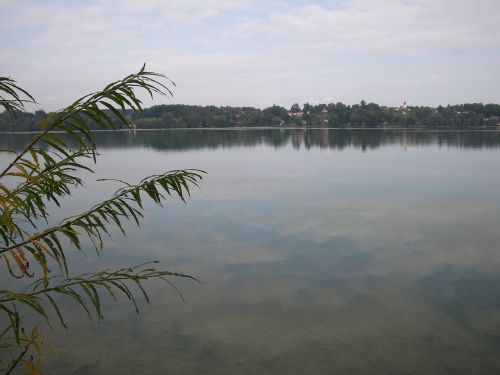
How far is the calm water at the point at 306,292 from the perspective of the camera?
688cm

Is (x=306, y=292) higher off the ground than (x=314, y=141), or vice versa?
(x=314, y=141)

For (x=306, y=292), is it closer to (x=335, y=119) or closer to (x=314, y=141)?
(x=314, y=141)

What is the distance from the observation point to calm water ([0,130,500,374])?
271 inches

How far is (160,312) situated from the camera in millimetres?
8609

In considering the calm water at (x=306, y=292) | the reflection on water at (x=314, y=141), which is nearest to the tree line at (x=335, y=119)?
the reflection on water at (x=314, y=141)

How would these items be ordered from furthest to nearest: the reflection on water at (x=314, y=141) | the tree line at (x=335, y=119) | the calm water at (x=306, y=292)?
the tree line at (x=335, y=119) → the reflection on water at (x=314, y=141) → the calm water at (x=306, y=292)

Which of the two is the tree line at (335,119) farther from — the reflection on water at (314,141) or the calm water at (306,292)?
the calm water at (306,292)

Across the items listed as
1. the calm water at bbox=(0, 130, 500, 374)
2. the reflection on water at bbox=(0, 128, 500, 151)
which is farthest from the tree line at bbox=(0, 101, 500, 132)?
the calm water at bbox=(0, 130, 500, 374)

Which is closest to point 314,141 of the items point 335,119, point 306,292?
point 306,292

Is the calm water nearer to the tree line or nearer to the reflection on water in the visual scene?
the reflection on water

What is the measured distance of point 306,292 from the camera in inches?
370

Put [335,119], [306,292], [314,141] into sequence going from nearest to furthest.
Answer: [306,292]
[314,141]
[335,119]

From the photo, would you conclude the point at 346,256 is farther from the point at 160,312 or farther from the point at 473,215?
the point at 473,215

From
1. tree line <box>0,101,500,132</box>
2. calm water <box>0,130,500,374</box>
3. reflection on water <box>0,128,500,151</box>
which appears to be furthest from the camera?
tree line <box>0,101,500,132</box>
